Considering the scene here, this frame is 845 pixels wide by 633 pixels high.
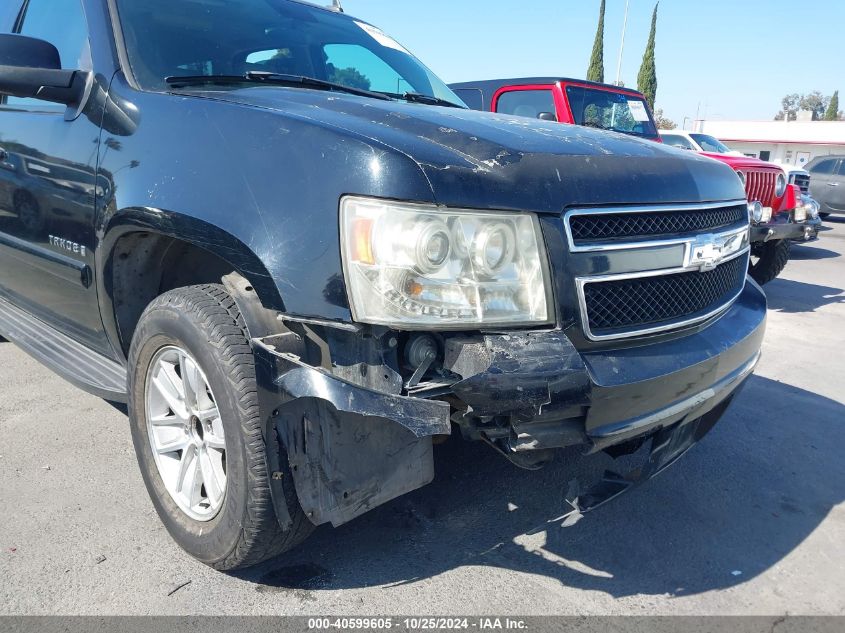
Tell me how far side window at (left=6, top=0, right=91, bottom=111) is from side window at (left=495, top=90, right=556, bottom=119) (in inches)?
216

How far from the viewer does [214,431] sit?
2223 millimetres

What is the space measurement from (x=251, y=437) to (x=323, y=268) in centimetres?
56

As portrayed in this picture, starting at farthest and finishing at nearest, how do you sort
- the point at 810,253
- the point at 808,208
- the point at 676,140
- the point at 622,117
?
the point at 676,140 < the point at 810,253 < the point at 622,117 < the point at 808,208

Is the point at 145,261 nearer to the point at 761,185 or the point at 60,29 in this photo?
the point at 60,29

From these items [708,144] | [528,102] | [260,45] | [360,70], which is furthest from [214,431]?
[708,144]

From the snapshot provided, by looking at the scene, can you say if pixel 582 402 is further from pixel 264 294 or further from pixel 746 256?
pixel 746 256

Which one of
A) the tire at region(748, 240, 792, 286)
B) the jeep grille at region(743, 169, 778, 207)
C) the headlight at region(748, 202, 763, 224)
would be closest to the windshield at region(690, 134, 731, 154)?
the jeep grille at region(743, 169, 778, 207)

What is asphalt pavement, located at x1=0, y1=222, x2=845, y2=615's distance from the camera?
220cm

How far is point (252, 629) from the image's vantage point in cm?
203

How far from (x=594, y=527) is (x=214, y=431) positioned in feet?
4.93

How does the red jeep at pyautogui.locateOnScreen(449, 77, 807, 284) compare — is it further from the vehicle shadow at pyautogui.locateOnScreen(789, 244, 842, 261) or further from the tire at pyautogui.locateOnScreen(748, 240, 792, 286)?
the vehicle shadow at pyautogui.locateOnScreen(789, 244, 842, 261)

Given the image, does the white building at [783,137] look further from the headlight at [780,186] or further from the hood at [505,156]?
the hood at [505,156]

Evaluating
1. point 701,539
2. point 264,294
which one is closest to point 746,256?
point 701,539

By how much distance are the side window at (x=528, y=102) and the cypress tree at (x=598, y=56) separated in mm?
32899
